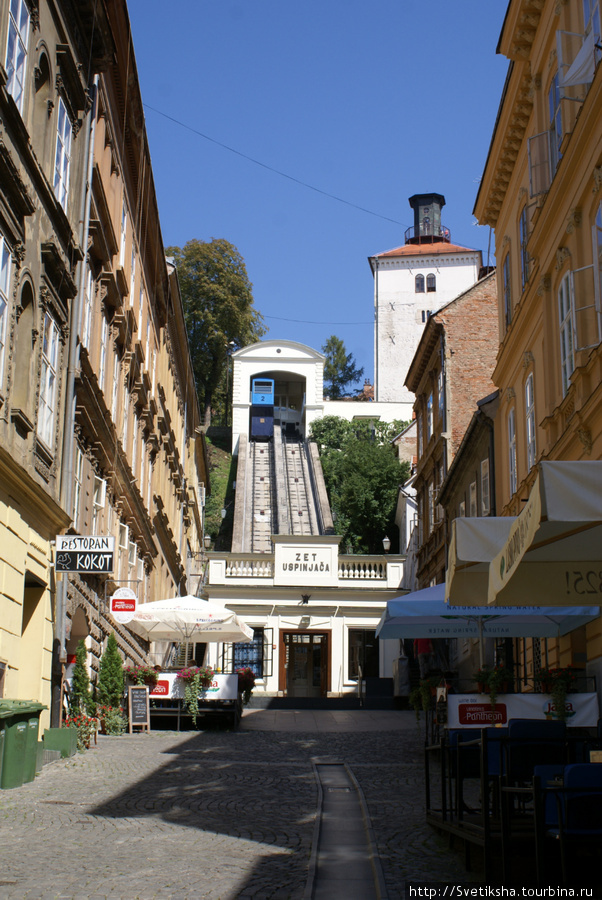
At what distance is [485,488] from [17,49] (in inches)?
624

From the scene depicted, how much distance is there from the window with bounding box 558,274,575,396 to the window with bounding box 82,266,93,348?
8392 mm

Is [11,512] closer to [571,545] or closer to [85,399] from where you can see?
[85,399]

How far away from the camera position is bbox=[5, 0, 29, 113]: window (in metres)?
13.0

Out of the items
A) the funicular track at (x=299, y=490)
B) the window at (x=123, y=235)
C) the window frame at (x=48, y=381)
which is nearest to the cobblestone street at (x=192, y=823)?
the window frame at (x=48, y=381)

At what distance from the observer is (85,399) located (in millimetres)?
18766

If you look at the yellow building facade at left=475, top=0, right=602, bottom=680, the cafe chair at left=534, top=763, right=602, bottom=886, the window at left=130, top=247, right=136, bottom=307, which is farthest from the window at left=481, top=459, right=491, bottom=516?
the cafe chair at left=534, top=763, right=602, bottom=886

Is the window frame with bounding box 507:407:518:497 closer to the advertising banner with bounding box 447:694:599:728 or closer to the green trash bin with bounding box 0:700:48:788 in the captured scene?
the advertising banner with bounding box 447:694:599:728

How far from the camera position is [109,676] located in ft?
64.2

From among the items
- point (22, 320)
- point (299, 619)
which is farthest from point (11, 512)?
point (299, 619)

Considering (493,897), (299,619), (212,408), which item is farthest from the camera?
(212,408)

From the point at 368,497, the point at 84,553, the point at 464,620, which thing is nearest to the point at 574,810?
the point at 464,620

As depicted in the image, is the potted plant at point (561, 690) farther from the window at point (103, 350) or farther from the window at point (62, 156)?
the window at point (103, 350)

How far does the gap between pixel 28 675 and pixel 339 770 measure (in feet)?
15.4

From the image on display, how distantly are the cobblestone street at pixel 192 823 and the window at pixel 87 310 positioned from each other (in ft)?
24.1
